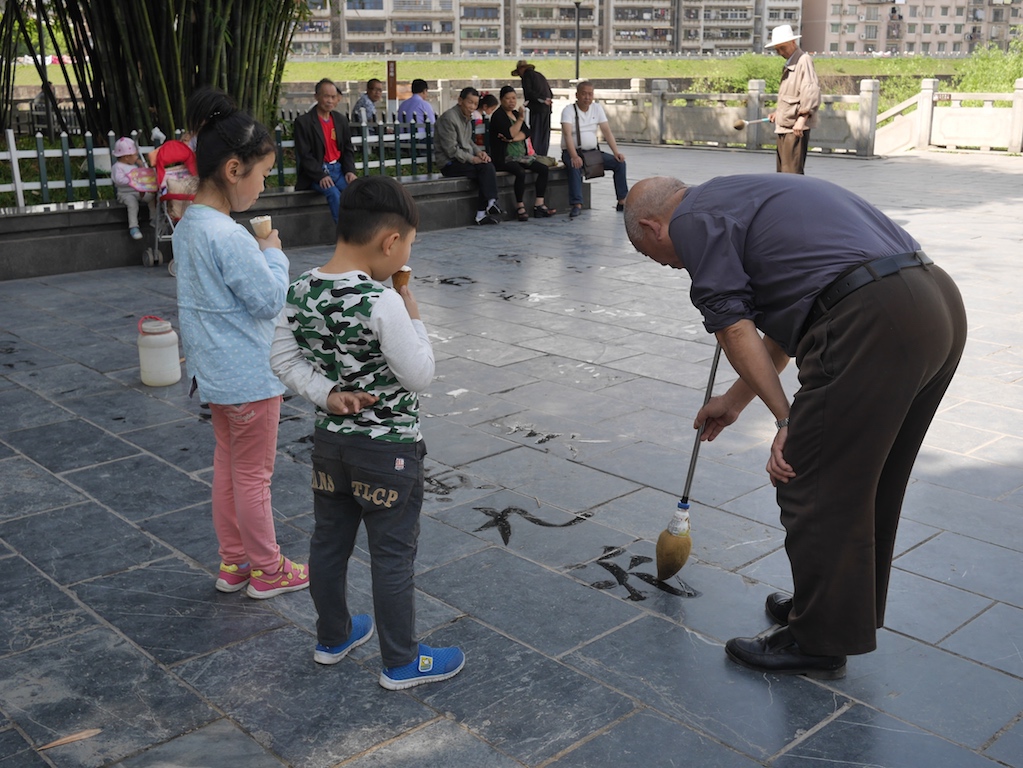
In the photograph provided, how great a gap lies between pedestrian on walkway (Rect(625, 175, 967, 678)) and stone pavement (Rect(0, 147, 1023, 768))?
1.23 ft

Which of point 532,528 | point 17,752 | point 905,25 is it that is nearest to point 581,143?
point 532,528

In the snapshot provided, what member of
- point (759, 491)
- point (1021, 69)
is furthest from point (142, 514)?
point (1021, 69)

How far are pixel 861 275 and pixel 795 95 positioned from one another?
29.5ft

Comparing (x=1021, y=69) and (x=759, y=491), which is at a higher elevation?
(x=1021, y=69)

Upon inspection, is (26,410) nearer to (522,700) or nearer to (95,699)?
(95,699)

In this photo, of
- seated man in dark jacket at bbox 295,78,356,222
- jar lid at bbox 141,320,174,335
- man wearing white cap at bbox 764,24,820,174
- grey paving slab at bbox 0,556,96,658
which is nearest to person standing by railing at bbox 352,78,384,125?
seated man in dark jacket at bbox 295,78,356,222

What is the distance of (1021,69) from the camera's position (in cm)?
2431

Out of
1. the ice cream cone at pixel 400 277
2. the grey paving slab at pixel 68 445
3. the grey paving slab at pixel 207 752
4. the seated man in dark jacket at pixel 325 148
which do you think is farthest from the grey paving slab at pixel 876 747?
the seated man in dark jacket at pixel 325 148

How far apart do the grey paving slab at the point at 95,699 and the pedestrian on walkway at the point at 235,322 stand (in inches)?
20.9

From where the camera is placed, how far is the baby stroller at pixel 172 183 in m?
8.88

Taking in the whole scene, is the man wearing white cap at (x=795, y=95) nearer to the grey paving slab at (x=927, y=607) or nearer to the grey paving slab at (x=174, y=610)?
the grey paving slab at (x=927, y=607)

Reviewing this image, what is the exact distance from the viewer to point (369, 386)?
2787 millimetres

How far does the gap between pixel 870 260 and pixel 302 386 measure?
1524 mm

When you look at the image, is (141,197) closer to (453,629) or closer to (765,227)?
(453,629)
